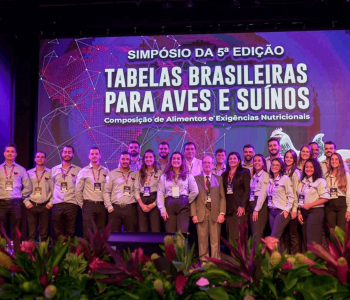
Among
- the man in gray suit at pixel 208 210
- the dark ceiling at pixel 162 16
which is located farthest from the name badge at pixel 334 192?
the dark ceiling at pixel 162 16

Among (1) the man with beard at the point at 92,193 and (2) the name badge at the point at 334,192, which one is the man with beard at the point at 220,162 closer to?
(2) the name badge at the point at 334,192

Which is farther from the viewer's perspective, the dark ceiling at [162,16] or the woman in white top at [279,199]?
the dark ceiling at [162,16]

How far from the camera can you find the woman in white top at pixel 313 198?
570 cm

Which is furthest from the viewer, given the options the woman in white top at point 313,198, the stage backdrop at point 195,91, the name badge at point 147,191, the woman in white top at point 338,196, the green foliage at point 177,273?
the stage backdrop at point 195,91

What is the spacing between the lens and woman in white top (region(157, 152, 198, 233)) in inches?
237

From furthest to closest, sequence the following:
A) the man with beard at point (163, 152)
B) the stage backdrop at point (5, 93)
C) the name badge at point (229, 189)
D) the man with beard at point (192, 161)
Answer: the stage backdrop at point (5, 93), the man with beard at point (163, 152), the man with beard at point (192, 161), the name badge at point (229, 189)

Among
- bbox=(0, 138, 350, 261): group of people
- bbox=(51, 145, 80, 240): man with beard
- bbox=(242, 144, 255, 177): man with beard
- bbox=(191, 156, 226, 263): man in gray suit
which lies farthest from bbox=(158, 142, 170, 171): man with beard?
bbox=(51, 145, 80, 240): man with beard

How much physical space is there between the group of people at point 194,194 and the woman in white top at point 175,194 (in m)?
0.01

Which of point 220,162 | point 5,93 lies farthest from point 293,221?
point 5,93

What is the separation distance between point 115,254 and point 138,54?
22.3 feet

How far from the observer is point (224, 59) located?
742 centimetres

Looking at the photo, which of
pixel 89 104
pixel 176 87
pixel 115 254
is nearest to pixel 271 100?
pixel 176 87

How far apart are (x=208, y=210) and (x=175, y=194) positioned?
57cm

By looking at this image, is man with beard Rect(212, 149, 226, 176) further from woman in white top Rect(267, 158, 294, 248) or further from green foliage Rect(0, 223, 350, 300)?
green foliage Rect(0, 223, 350, 300)
